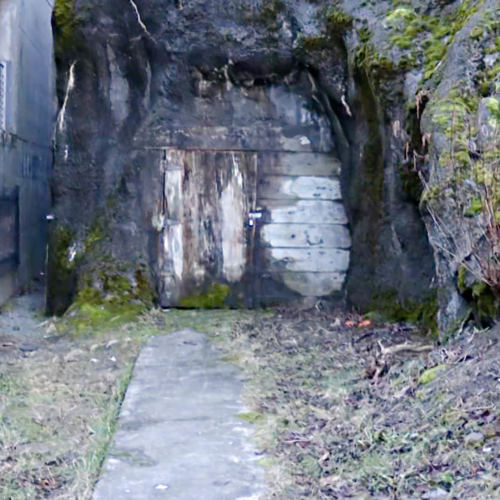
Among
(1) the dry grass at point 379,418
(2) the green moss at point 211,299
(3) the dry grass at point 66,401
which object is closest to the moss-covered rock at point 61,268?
(3) the dry grass at point 66,401

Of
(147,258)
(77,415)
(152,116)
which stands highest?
(152,116)

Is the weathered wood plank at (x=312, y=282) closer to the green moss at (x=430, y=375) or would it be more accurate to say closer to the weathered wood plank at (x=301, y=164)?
the weathered wood plank at (x=301, y=164)

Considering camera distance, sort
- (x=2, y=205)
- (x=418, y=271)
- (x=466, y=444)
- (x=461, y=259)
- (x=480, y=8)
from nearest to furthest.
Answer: (x=466, y=444) < (x=461, y=259) < (x=480, y=8) < (x=418, y=271) < (x=2, y=205)

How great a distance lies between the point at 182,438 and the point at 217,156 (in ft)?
15.8

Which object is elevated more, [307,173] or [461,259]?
[307,173]

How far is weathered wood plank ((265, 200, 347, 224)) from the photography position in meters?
9.31

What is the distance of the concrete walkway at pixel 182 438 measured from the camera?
4199 mm

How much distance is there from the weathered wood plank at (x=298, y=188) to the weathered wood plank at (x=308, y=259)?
24.0 inches

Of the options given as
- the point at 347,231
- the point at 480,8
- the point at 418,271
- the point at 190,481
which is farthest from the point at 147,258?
the point at 190,481

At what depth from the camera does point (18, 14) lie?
34.7ft

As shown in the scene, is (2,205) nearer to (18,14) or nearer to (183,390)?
(18,14)

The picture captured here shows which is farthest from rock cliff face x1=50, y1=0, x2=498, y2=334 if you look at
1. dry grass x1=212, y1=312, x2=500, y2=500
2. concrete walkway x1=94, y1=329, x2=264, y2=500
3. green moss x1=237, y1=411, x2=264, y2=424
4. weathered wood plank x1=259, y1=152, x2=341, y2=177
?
green moss x1=237, y1=411, x2=264, y2=424

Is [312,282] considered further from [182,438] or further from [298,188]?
[182,438]

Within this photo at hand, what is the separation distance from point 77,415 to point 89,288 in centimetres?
358
